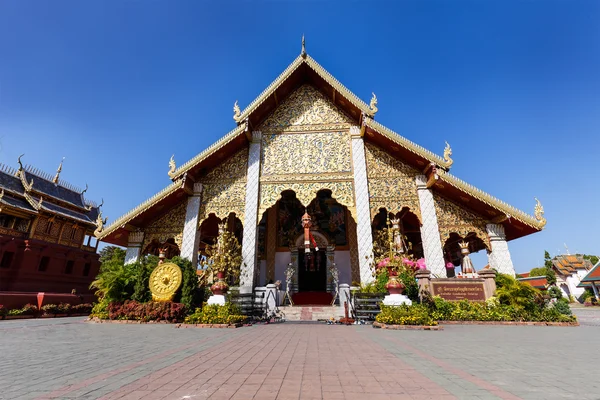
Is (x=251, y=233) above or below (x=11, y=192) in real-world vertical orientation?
below

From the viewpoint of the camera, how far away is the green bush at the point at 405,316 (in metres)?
7.12

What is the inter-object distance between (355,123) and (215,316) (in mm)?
9627

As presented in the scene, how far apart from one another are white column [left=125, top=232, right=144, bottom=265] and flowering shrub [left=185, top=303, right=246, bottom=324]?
484cm

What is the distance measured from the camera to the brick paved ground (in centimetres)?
233

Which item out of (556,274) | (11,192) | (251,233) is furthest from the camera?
(556,274)

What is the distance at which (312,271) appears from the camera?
15516mm

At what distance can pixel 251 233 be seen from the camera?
11.5 metres

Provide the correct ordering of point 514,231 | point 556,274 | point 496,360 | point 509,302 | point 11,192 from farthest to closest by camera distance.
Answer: point 556,274
point 11,192
point 514,231
point 509,302
point 496,360

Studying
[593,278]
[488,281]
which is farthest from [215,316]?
[593,278]

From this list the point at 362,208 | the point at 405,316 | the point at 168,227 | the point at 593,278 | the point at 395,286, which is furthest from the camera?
the point at 593,278

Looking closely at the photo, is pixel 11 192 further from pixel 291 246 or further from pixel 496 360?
pixel 496 360

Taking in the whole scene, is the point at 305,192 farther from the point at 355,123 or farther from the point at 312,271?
the point at 312,271

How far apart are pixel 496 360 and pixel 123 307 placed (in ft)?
33.3

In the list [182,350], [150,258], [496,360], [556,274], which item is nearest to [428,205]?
[496,360]
